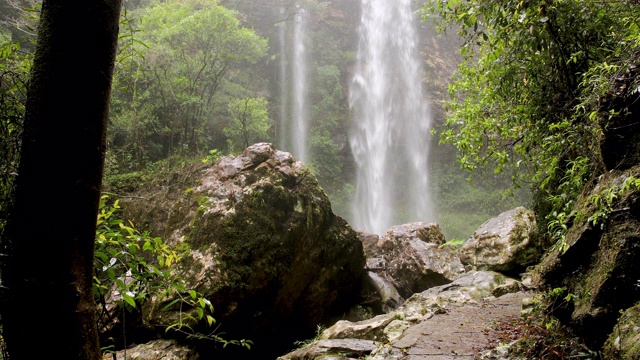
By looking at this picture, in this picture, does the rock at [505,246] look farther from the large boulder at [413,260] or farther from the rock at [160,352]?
the rock at [160,352]

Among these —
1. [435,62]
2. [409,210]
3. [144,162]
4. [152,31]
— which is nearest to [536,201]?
[144,162]

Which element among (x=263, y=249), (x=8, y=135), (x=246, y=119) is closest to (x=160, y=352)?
(x=263, y=249)

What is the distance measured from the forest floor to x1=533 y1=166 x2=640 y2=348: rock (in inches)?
42.4

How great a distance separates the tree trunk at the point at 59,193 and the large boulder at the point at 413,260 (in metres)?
7.76

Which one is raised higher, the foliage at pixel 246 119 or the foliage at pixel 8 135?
the foliage at pixel 246 119

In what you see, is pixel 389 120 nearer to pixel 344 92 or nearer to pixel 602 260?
pixel 344 92

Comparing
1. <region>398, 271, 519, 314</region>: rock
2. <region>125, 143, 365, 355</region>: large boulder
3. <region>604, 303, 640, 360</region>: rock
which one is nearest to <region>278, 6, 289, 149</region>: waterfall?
<region>125, 143, 365, 355</region>: large boulder

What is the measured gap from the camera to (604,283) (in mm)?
2146

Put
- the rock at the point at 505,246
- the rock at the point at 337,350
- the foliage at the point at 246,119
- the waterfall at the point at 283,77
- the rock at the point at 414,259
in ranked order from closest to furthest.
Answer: the rock at the point at 337,350, the rock at the point at 505,246, the rock at the point at 414,259, the foliage at the point at 246,119, the waterfall at the point at 283,77

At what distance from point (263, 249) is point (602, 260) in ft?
15.4

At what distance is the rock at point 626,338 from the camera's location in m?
1.79

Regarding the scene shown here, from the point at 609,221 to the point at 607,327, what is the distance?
24.7 inches

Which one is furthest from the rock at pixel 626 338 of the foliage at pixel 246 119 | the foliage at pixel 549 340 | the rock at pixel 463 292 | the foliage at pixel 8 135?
the foliage at pixel 246 119

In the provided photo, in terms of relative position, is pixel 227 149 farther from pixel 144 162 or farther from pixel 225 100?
pixel 144 162
